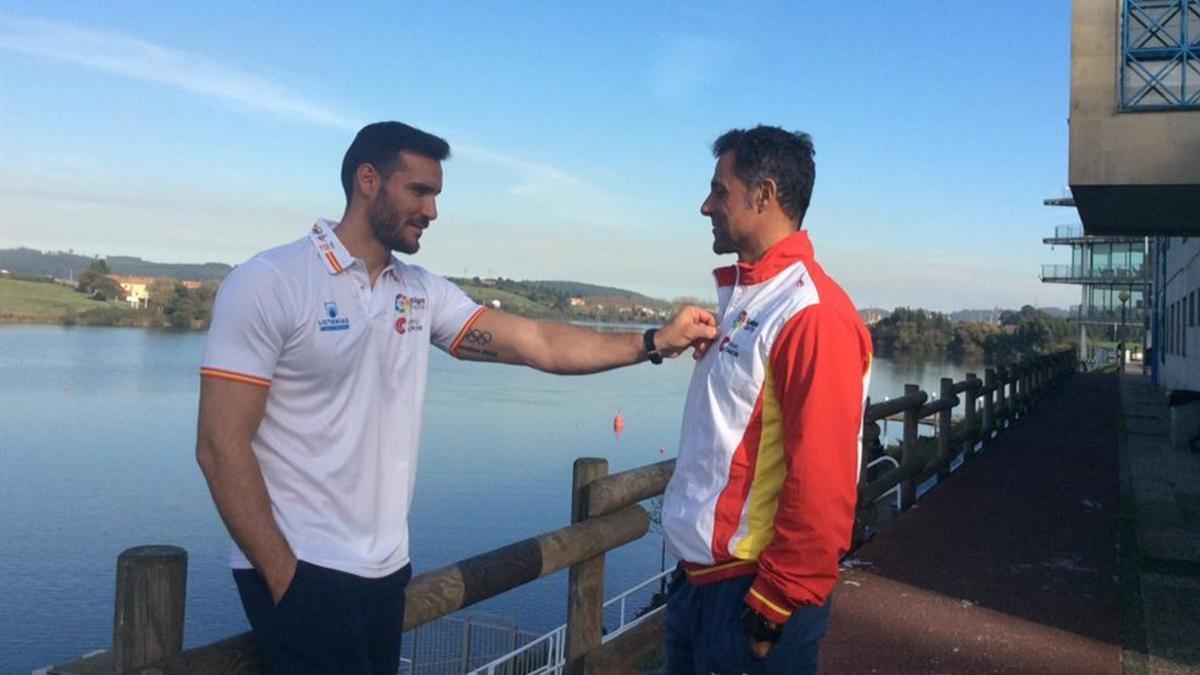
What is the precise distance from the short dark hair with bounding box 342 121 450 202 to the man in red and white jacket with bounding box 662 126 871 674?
746 millimetres

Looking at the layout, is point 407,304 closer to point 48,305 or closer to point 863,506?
point 863,506

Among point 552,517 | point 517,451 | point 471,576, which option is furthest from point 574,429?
point 471,576

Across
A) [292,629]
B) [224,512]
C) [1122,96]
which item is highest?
[1122,96]

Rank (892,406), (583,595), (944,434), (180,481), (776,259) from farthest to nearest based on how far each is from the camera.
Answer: (180,481) < (944,434) < (892,406) < (583,595) < (776,259)

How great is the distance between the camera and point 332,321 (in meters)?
2.20

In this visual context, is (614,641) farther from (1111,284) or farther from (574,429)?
(1111,284)

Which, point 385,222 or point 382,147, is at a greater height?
point 382,147

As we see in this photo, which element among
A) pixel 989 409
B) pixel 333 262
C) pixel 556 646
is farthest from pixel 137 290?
pixel 333 262

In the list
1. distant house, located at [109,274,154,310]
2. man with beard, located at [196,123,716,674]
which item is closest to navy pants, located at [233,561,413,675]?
man with beard, located at [196,123,716,674]

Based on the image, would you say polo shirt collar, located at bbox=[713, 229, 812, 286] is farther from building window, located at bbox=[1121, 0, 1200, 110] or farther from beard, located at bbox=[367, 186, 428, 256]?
building window, located at bbox=[1121, 0, 1200, 110]

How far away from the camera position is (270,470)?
218 centimetres

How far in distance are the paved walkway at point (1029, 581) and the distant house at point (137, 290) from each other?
8406 centimetres

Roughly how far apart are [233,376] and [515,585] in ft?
4.56

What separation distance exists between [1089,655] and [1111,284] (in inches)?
2535
